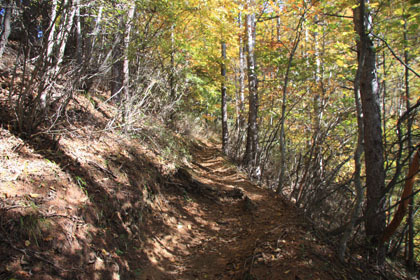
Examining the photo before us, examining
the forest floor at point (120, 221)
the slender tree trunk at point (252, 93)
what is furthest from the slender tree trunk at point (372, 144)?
the slender tree trunk at point (252, 93)

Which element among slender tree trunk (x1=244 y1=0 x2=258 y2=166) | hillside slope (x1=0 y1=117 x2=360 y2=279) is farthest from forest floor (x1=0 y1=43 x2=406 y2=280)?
slender tree trunk (x1=244 y1=0 x2=258 y2=166)

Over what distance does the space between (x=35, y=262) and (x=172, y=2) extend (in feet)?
20.3

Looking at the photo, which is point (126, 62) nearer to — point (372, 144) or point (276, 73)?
point (276, 73)

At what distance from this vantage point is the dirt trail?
2.95 m

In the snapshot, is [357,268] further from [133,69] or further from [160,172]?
[133,69]

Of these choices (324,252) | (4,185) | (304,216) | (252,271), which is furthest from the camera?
(304,216)

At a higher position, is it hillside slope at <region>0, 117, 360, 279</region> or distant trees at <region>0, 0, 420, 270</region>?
distant trees at <region>0, 0, 420, 270</region>

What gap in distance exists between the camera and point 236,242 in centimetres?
405

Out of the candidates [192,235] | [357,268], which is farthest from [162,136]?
[357,268]

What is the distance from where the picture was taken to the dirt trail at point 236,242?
9.66ft

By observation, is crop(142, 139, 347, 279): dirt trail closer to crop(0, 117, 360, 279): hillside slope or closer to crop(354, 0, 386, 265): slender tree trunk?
crop(0, 117, 360, 279): hillside slope

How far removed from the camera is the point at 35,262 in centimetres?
204

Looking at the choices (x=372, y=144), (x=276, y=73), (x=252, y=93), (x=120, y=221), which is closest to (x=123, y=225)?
(x=120, y=221)

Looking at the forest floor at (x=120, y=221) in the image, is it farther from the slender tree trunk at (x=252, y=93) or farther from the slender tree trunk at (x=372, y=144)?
the slender tree trunk at (x=252, y=93)
